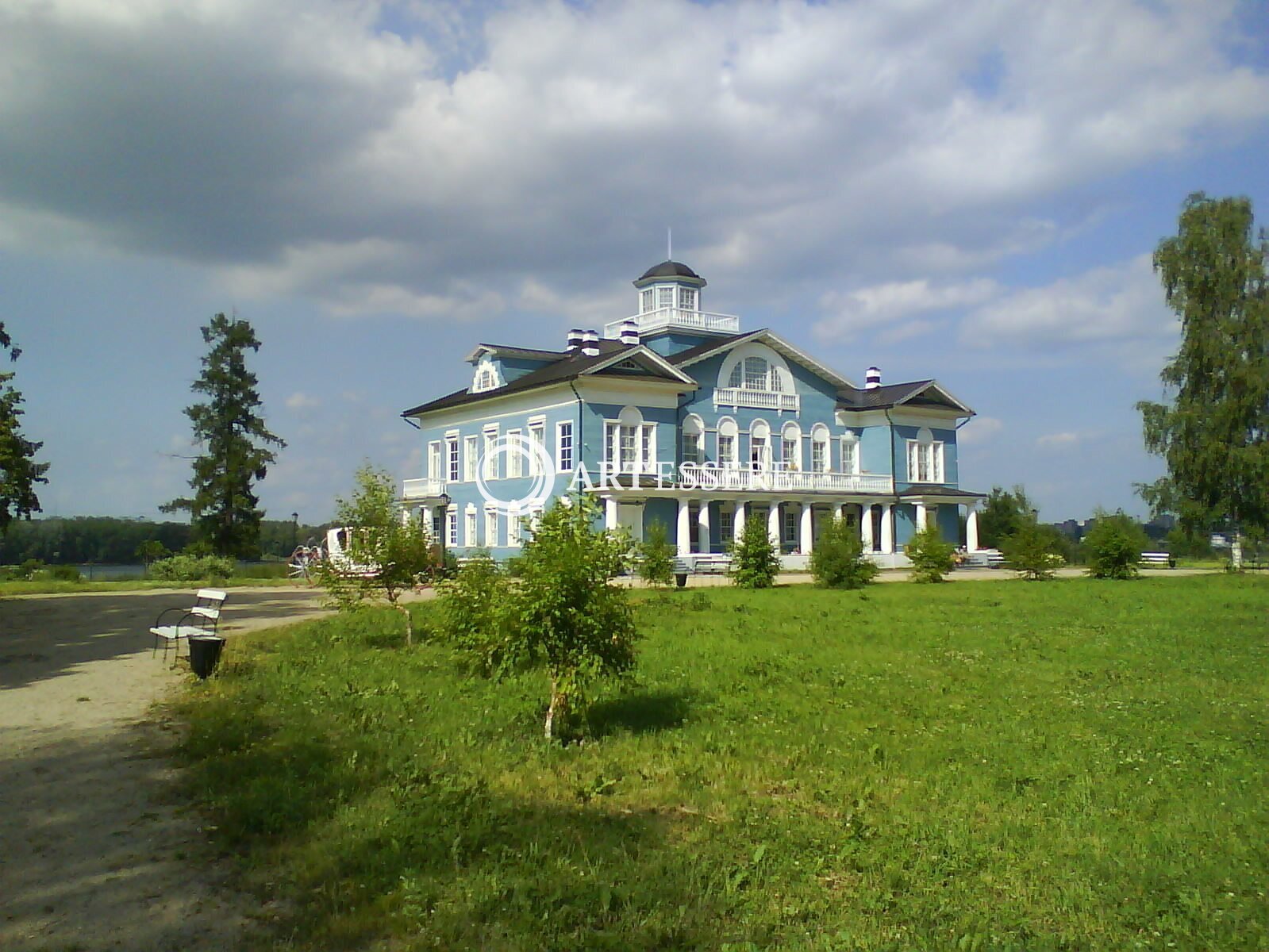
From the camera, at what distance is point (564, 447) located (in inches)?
1533

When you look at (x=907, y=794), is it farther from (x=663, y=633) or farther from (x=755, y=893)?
(x=663, y=633)

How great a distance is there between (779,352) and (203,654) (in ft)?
117

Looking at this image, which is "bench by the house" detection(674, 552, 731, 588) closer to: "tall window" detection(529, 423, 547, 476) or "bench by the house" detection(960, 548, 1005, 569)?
"tall window" detection(529, 423, 547, 476)

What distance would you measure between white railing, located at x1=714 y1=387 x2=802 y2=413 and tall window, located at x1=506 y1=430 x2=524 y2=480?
8171 mm

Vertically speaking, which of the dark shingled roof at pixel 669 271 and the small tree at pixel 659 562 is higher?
the dark shingled roof at pixel 669 271

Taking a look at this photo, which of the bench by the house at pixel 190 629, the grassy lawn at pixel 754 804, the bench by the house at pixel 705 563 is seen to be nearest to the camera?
the grassy lawn at pixel 754 804

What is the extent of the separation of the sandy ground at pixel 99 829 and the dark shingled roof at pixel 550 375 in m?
26.5

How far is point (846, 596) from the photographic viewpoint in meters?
24.9

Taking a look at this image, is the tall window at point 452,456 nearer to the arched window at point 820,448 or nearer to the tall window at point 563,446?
the tall window at point 563,446

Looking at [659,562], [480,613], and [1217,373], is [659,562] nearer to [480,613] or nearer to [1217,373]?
[480,613]

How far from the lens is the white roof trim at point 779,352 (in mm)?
42062

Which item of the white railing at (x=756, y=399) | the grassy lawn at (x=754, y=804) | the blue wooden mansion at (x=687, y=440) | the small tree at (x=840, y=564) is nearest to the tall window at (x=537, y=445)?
the blue wooden mansion at (x=687, y=440)

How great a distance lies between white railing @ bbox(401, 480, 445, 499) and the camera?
4566 centimetres

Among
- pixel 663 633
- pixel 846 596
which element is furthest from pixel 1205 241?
pixel 663 633
